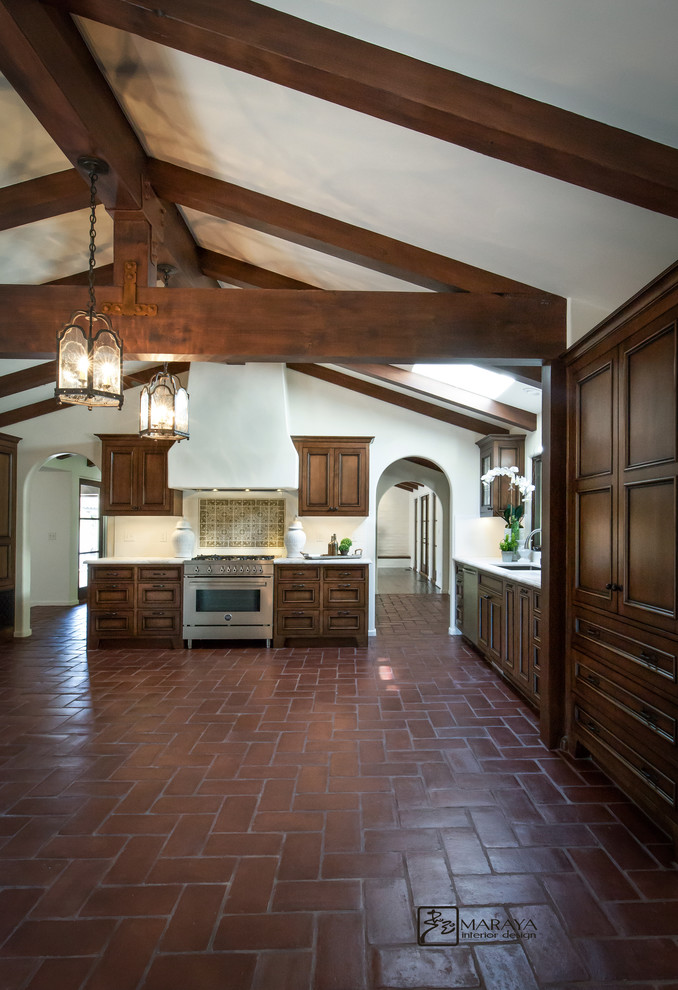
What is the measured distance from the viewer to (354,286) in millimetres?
4273

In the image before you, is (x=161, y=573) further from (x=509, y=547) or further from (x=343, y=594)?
(x=509, y=547)

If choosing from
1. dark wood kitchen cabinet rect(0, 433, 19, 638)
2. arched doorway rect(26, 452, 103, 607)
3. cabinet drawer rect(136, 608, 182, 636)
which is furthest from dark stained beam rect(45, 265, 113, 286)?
arched doorway rect(26, 452, 103, 607)

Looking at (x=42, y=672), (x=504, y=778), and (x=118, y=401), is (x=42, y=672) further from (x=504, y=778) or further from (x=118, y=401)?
(x=504, y=778)

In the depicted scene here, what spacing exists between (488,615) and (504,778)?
87.6 inches

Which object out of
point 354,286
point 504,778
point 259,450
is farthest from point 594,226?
point 259,450

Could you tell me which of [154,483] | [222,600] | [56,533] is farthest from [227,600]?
[56,533]

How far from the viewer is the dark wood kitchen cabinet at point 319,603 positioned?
588 cm

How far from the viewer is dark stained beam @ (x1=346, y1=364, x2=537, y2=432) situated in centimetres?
558

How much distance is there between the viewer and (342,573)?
5910 millimetres

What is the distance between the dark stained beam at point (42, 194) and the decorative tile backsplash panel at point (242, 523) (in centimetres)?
396

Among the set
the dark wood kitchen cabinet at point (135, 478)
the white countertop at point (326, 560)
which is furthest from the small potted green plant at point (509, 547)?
the dark wood kitchen cabinet at point (135, 478)

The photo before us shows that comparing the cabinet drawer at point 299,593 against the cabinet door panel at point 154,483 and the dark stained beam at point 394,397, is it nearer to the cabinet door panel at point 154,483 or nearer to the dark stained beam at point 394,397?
the cabinet door panel at point 154,483

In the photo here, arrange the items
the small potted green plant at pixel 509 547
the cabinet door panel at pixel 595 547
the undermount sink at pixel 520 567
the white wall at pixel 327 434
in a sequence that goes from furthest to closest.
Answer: the white wall at pixel 327 434 < the small potted green plant at pixel 509 547 < the undermount sink at pixel 520 567 < the cabinet door panel at pixel 595 547

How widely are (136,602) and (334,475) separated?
259 centimetres
